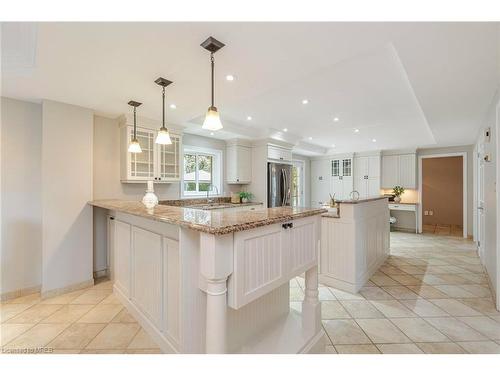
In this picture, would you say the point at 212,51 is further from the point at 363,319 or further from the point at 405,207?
the point at 405,207

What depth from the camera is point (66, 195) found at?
9.21 ft

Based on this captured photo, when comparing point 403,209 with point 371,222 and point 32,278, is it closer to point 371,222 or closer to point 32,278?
point 371,222

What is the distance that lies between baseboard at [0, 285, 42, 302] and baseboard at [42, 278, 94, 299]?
0.91 feet

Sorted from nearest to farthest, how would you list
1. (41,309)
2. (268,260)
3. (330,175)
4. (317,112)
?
1. (268,260)
2. (41,309)
3. (317,112)
4. (330,175)

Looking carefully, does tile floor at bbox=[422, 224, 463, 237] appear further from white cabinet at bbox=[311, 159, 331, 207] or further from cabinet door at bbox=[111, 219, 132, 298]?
cabinet door at bbox=[111, 219, 132, 298]

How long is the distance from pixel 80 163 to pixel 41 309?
163 centimetres

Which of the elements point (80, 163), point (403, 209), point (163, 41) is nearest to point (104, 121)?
point (80, 163)

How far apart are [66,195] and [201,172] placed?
2.36 metres

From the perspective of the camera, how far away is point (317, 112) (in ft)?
11.7

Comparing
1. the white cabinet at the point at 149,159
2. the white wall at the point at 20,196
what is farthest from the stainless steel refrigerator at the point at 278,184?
the white wall at the point at 20,196

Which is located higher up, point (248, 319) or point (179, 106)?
point (179, 106)

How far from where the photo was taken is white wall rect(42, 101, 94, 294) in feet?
8.82
